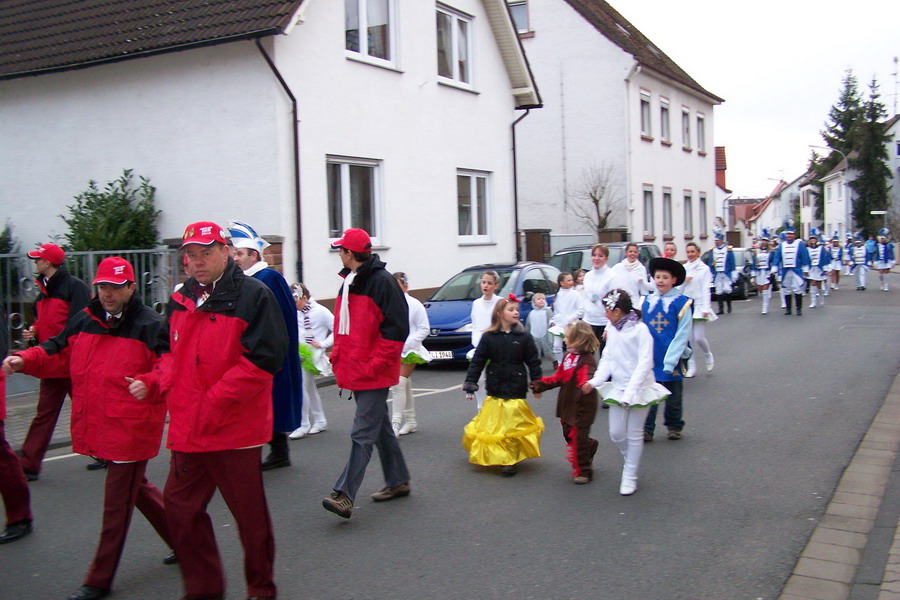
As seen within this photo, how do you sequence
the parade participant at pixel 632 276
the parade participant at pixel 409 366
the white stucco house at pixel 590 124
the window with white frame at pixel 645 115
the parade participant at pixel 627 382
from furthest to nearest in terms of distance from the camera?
the window with white frame at pixel 645 115, the white stucco house at pixel 590 124, the parade participant at pixel 632 276, the parade participant at pixel 409 366, the parade participant at pixel 627 382

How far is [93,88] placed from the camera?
54.7 ft

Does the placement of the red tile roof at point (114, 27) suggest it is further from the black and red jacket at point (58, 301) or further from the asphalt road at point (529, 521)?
the asphalt road at point (529, 521)

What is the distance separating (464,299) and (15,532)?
368 inches

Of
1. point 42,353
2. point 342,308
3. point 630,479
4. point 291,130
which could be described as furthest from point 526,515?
point 291,130

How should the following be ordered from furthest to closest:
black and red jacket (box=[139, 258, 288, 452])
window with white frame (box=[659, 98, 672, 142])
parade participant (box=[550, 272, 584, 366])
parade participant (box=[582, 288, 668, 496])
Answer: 1. window with white frame (box=[659, 98, 672, 142])
2. parade participant (box=[550, 272, 584, 366])
3. parade participant (box=[582, 288, 668, 496])
4. black and red jacket (box=[139, 258, 288, 452])

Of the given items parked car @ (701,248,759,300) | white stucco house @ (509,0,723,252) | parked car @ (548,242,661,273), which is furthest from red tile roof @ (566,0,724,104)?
parked car @ (548,242,661,273)

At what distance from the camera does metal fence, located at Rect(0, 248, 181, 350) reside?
11.9 meters

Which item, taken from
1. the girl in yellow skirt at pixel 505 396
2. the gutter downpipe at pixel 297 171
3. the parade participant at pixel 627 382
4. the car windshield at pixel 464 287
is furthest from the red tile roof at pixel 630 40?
the parade participant at pixel 627 382

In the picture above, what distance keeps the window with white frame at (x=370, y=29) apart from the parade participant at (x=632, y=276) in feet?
25.8

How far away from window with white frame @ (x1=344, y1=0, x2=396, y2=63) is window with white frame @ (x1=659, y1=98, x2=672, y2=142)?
18.4 meters

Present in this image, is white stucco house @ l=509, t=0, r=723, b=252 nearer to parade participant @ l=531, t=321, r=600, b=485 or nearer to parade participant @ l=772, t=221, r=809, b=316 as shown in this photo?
parade participant @ l=772, t=221, r=809, b=316

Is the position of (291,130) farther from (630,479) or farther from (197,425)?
(197,425)

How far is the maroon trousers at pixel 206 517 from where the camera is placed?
13.6ft

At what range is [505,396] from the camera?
23.0 feet
